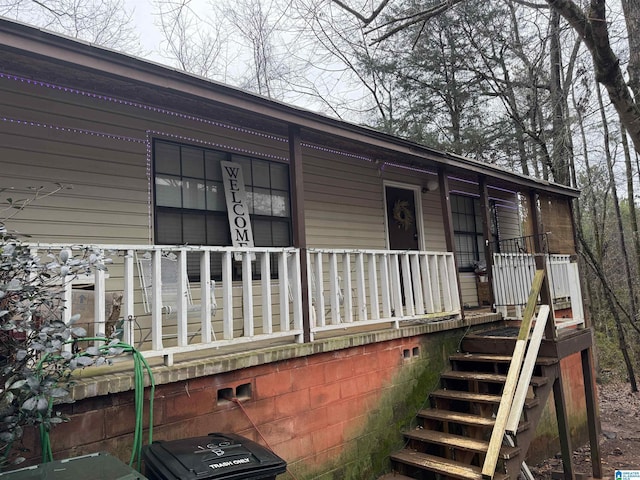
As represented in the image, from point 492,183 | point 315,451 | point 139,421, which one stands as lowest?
point 315,451

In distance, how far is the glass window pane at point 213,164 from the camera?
533cm

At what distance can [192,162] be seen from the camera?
5.19m

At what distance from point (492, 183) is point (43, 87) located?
7.04 m

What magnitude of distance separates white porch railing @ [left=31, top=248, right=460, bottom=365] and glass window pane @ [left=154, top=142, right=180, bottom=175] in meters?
0.98

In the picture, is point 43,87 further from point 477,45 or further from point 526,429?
point 477,45

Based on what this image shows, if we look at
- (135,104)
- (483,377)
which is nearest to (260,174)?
(135,104)

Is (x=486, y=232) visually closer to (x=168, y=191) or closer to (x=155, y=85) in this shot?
(x=168, y=191)

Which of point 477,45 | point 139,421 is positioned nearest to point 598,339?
point 477,45

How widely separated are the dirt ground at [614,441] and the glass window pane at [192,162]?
6834 millimetres

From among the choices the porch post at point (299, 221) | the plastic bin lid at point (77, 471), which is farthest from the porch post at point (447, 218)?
the plastic bin lid at point (77, 471)

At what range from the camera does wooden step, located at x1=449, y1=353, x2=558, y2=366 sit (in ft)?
16.8

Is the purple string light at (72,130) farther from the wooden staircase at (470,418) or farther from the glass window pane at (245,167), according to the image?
the wooden staircase at (470,418)

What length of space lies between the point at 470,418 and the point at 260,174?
3.81 metres

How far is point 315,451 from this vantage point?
4016 millimetres
